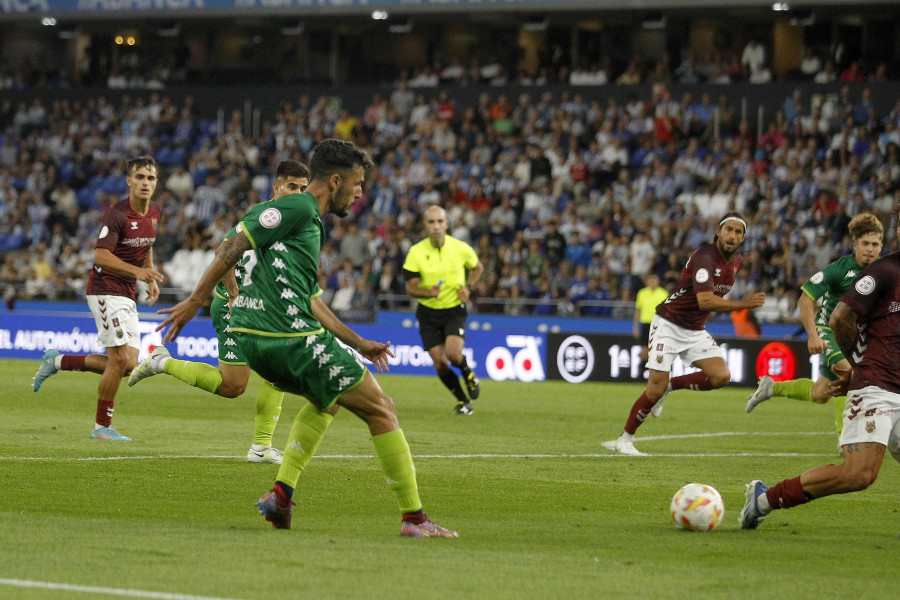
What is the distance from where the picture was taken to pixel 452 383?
641 inches

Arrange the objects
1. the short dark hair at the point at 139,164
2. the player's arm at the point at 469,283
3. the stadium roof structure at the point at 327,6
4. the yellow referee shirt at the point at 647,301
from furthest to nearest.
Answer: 1. the stadium roof structure at the point at 327,6
2. the yellow referee shirt at the point at 647,301
3. the player's arm at the point at 469,283
4. the short dark hair at the point at 139,164

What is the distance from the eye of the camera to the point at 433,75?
33.9 m

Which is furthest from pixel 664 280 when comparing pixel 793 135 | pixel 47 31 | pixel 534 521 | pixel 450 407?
pixel 47 31

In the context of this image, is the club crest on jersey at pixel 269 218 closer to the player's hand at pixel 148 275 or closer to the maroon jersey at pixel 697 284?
the player's hand at pixel 148 275

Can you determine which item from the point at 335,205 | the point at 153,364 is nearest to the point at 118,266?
the point at 153,364

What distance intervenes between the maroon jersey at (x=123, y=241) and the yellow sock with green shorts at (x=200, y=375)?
3.89 ft

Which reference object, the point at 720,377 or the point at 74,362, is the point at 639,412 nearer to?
the point at 720,377

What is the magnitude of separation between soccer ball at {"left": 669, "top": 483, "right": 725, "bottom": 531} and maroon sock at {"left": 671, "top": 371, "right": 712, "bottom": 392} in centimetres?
526

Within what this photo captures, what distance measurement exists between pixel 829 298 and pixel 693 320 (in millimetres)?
1425

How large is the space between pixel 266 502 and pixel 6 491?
7.12ft

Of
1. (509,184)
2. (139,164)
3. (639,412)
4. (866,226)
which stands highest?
(509,184)

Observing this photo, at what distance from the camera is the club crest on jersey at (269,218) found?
686 cm

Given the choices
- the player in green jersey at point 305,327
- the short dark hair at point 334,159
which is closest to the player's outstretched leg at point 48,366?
the player in green jersey at point 305,327

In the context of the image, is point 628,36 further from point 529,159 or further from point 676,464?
point 676,464
